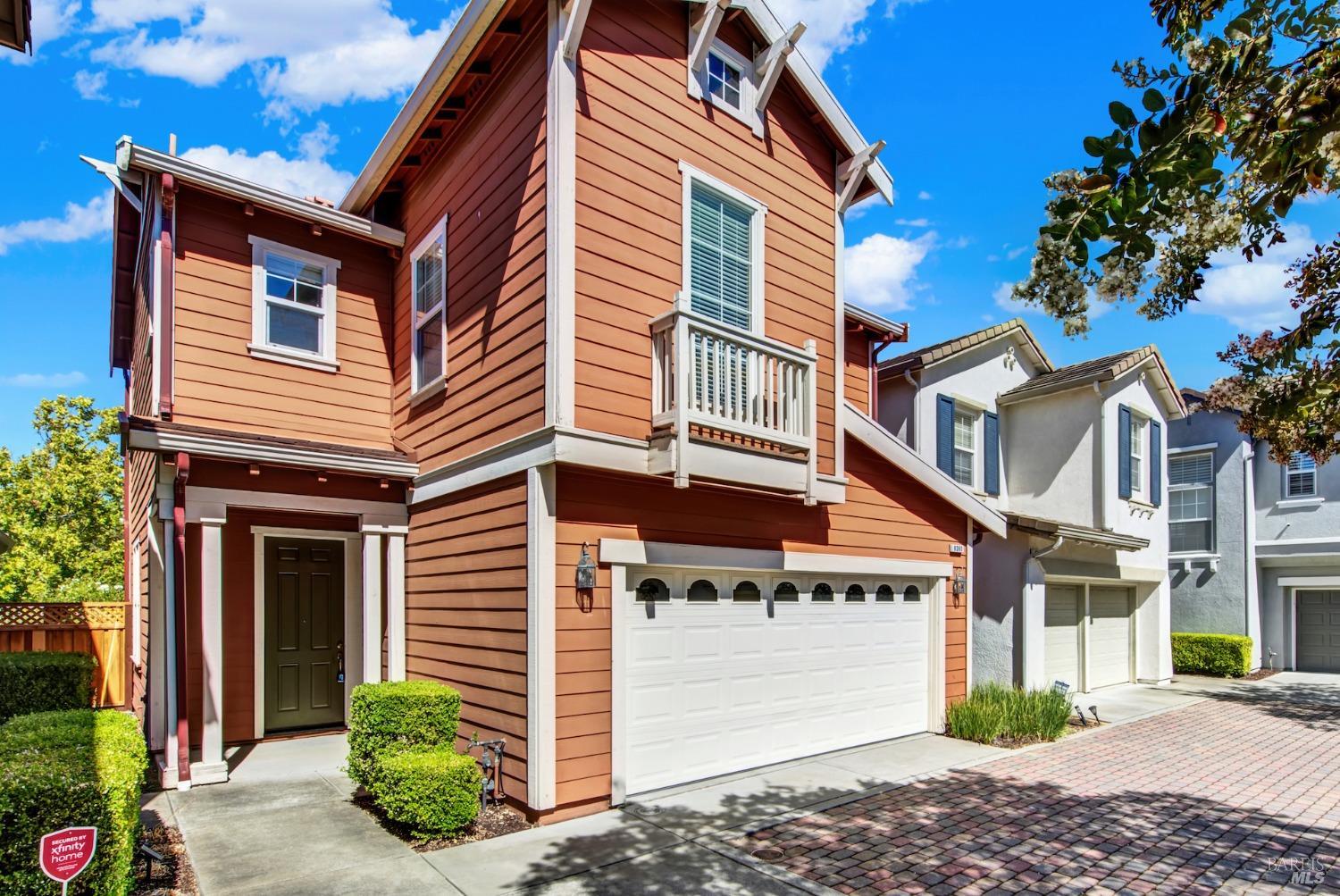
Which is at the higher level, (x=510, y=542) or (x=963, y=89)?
(x=963, y=89)

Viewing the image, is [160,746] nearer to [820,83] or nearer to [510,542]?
[510,542]

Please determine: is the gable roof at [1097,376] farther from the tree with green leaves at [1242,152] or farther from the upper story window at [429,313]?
the upper story window at [429,313]

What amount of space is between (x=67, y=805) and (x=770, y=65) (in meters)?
8.28

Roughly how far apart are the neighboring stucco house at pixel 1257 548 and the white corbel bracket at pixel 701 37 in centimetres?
1427

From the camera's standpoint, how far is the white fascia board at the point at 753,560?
6.59 metres

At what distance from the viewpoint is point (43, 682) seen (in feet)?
29.6

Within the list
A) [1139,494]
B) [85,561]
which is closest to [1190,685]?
[1139,494]

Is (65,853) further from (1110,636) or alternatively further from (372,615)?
(1110,636)

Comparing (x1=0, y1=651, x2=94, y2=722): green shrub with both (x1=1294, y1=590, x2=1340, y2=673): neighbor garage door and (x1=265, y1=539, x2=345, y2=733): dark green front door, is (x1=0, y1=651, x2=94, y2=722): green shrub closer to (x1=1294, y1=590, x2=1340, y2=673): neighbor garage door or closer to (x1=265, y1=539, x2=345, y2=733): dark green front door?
(x1=265, y1=539, x2=345, y2=733): dark green front door

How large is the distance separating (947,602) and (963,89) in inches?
253

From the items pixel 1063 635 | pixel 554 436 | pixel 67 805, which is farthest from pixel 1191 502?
pixel 67 805

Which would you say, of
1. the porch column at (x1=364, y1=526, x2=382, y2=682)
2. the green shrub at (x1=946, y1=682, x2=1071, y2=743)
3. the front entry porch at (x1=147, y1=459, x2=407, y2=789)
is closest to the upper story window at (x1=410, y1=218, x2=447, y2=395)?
the front entry porch at (x1=147, y1=459, x2=407, y2=789)

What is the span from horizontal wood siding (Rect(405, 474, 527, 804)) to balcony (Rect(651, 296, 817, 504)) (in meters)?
1.43

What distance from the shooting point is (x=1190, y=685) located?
1481 cm
